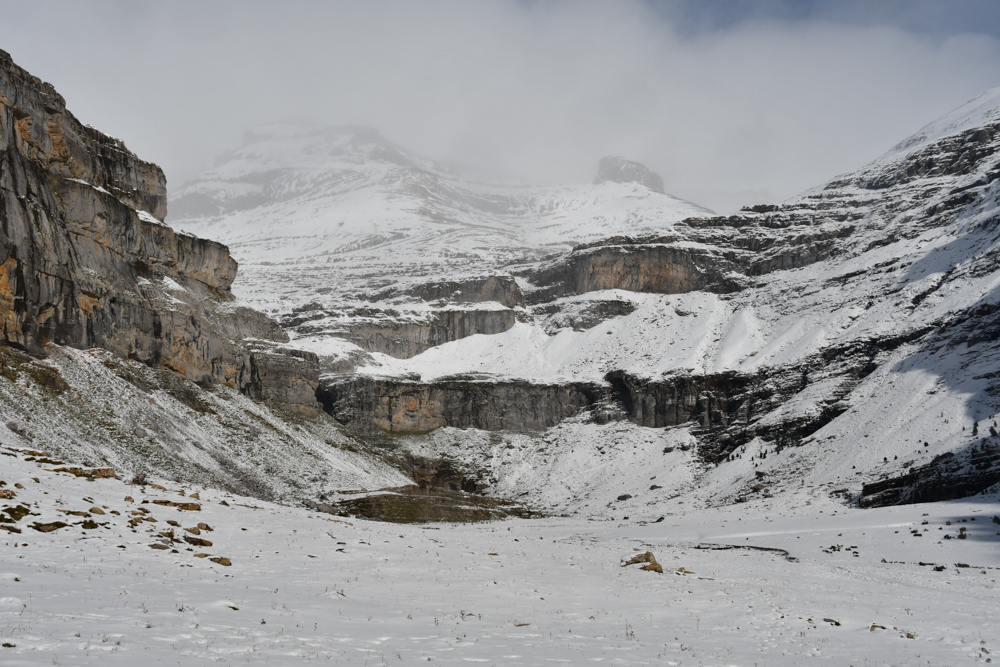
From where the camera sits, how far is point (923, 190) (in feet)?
388

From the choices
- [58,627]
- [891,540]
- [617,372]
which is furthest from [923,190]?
[58,627]

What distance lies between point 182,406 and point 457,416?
49692 mm

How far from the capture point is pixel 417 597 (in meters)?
20.9

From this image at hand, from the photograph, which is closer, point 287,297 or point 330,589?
point 330,589

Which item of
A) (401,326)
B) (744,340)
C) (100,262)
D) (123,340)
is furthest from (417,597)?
(401,326)

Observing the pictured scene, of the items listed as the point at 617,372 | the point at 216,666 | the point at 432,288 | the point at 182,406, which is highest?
the point at 432,288

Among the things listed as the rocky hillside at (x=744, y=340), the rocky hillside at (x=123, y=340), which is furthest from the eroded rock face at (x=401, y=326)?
the rocky hillside at (x=123, y=340)

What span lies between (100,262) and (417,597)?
6632cm

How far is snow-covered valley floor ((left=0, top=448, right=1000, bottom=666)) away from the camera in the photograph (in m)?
13.5

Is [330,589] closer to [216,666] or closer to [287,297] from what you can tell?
[216,666]

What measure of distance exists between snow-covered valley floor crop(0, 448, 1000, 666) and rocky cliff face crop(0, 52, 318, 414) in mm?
39560

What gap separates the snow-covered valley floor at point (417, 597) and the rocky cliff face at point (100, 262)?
39.6m

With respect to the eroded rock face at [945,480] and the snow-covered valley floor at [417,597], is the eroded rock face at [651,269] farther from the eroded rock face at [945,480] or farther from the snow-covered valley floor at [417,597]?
the snow-covered valley floor at [417,597]

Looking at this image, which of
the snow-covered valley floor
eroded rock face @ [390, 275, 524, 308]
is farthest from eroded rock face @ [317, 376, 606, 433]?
the snow-covered valley floor
